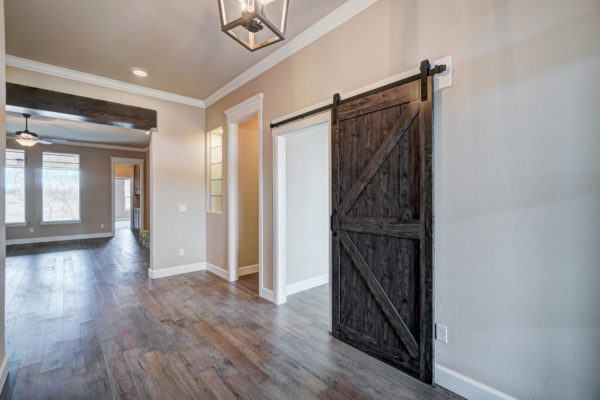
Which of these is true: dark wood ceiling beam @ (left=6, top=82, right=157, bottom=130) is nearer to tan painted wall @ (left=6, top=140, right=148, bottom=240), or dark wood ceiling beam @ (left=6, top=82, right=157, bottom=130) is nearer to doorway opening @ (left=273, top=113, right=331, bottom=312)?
doorway opening @ (left=273, top=113, right=331, bottom=312)

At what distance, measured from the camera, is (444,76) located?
1.89m

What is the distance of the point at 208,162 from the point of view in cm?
496

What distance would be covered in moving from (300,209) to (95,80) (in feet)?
11.3

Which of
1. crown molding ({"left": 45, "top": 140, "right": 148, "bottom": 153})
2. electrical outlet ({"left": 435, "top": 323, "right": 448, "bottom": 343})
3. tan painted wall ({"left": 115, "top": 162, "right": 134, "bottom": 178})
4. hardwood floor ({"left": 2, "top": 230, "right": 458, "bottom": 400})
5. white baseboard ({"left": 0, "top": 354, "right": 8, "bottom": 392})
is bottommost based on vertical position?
hardwood floor ({"left": 2, "top": 230, "right": 458, "bottom": 400})

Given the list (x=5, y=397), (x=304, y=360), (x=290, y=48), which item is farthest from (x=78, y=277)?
(x=290, y=48)

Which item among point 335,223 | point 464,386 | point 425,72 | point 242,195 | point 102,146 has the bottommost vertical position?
point 464,386

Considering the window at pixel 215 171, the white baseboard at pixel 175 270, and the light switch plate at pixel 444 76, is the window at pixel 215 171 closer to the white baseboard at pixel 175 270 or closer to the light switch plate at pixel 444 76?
the white baseboard at pixel 175 270

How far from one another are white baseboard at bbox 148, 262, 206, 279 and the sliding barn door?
3166 mm

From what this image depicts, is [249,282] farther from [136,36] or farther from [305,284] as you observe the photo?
[136,36]

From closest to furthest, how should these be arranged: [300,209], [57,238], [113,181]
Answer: [300,209], [57,238], [113,181]

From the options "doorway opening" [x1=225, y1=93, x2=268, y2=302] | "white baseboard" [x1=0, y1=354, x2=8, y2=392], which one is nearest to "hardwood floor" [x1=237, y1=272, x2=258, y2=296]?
"doorway opening" [x1=225, y1=93, x2=268, y2=302]

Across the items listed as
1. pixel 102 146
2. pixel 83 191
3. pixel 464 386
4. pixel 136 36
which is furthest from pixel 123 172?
pixel 464 386

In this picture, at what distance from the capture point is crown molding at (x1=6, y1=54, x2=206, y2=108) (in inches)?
135

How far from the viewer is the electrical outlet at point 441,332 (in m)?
1.91
